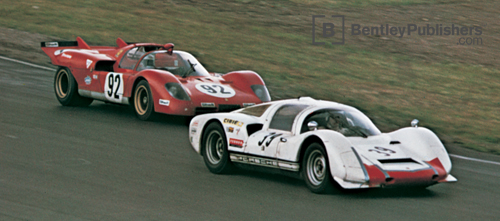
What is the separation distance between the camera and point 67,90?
42.7 ft

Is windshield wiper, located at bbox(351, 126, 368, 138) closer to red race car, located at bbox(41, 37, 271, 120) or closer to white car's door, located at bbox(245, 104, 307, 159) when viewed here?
white car's door, located at bbox(245, 104, 307, 159)

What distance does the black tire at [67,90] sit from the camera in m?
12.9

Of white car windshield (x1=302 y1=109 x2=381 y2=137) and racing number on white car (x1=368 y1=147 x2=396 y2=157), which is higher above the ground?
white car windshield (x1=302 y1=109 x2=381 y2=137)

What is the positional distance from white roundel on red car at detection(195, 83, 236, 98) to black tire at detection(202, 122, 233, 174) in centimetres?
331

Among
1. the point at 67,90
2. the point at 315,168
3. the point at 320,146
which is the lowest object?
the point at 67,90

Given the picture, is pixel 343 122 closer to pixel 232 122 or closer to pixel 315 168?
pixel 315 168

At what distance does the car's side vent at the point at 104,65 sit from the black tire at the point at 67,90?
543 millimetres

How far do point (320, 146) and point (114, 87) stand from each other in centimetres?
628

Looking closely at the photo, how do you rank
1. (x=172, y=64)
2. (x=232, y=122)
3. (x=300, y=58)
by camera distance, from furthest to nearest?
(x=300, y=58)
(x=172, y=64)
(x=232, y=122)

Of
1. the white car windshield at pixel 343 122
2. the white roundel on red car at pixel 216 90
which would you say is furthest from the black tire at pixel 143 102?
the white car windshield at pixel 343 122

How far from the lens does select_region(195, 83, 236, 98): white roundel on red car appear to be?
1151 centimetres

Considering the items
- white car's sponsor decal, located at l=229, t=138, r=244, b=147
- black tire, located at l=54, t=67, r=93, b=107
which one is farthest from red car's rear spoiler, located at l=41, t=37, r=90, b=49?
white car's sponsor decal, located at l=229, t=138, r=244, b=147

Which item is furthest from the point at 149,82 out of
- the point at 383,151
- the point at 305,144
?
the point at 383,151

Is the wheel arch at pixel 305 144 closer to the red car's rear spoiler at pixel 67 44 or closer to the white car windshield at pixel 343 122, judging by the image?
the white car windshield at pixel 343 122
